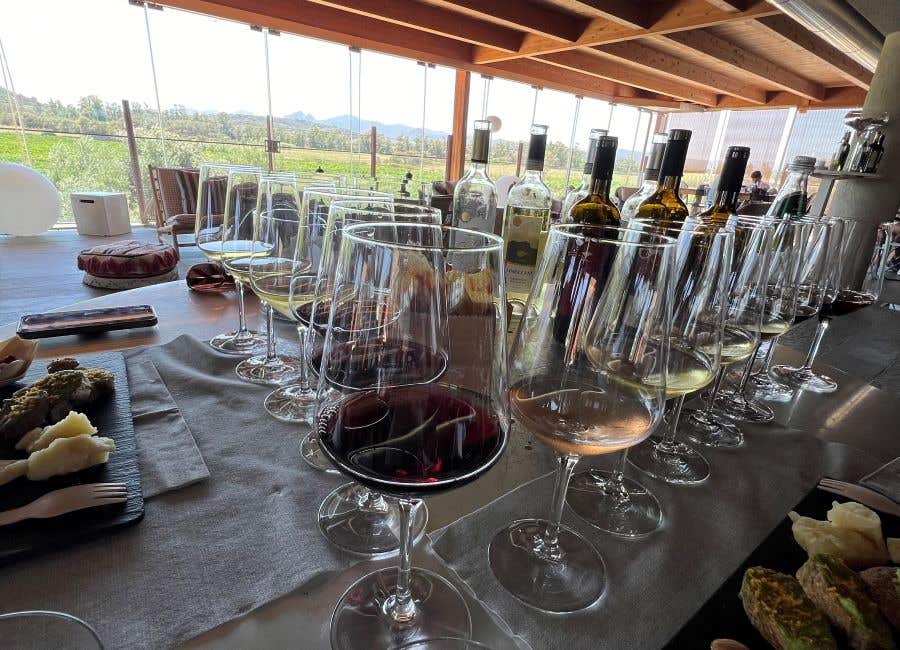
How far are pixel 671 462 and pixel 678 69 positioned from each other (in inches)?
329

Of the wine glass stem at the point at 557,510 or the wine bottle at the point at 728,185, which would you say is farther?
the wine bottle at the point at 728,185

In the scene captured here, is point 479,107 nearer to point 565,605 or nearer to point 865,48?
point 865,48

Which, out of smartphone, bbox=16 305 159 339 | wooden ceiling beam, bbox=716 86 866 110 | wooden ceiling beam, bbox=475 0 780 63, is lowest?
smartphone, bbox=16 305 159 339

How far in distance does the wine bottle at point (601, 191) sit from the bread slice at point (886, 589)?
0.68 m

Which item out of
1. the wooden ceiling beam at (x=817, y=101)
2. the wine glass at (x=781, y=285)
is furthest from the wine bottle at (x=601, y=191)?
the wooden ceiling beam at (x=817, y=101)

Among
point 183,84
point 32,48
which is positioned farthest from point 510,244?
point 32,48

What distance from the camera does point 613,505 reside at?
62cm

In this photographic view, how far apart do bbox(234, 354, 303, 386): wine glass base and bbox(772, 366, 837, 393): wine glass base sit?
Result: 1.11 meters

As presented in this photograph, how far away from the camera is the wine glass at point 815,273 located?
969mm

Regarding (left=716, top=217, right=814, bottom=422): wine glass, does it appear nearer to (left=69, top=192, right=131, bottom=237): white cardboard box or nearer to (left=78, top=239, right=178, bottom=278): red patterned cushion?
(left=78, top=239, right=178, bottom=278): red patterned cushion

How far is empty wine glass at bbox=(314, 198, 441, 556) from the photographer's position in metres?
0.44

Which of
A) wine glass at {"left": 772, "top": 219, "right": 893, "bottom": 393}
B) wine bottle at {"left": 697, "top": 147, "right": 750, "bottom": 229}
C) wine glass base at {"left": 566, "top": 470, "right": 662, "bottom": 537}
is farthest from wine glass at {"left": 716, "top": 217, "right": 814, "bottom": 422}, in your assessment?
wine glass base at {"left": 566, "top": 470, "right": 662, "bottom": 537}

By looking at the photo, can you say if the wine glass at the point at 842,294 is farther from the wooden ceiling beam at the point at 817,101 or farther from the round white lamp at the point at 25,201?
the wooden ceiling beam at the point at 817,101

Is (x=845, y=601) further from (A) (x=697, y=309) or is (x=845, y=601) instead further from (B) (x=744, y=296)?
(B) (x=744, y=296)
